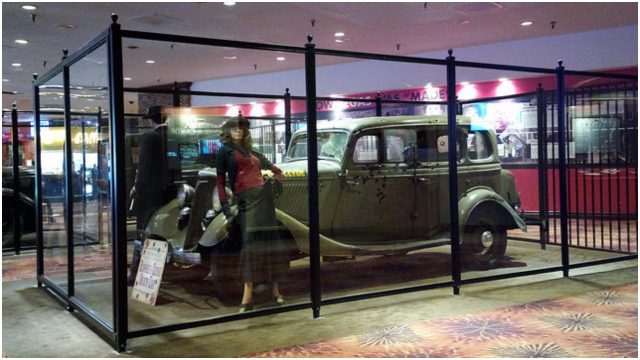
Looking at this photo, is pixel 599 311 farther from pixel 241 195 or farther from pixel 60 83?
pixel 60 83

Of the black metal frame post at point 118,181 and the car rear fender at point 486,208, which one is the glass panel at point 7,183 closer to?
the black metal frame post at point 118,181

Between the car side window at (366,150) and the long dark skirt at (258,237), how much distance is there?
3.79 ft

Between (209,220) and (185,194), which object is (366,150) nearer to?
(209,220)

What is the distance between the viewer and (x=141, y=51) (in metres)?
10.5

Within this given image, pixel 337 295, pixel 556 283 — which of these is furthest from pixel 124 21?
pixel 556 283

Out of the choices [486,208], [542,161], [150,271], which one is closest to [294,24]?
[542,161]

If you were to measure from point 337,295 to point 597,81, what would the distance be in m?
7.24

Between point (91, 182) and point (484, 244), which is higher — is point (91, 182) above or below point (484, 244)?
above

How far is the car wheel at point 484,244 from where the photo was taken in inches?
242

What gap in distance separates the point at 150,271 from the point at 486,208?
3478 millimetres

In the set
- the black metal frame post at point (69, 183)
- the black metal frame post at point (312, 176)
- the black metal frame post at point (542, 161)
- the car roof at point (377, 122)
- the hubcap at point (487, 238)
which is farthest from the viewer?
the black metal frame post at point (542, 161)

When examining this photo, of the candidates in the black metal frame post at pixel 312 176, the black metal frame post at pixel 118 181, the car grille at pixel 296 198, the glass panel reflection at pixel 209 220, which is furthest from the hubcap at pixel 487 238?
the black metal frame post at pixel 118 181

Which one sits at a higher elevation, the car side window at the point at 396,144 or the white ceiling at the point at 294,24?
the white ceiling at the point at 294,24

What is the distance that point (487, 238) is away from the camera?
6.27m
